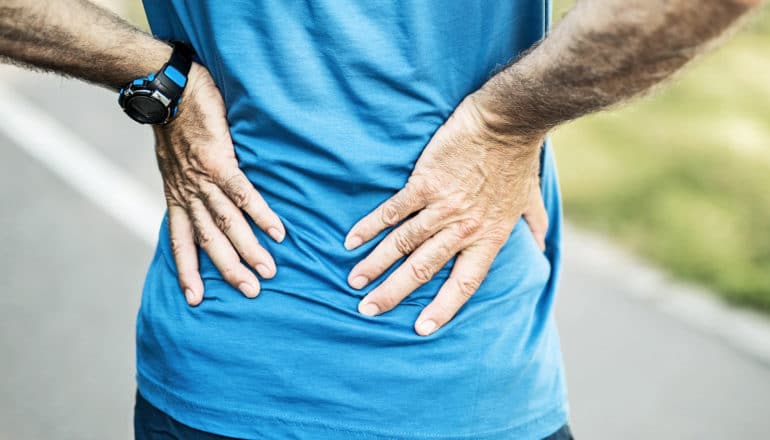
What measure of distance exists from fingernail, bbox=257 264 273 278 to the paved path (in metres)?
2.34

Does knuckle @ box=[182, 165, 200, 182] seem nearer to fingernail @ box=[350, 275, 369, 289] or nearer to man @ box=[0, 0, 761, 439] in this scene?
man @ box=[0, 0, 761, 439]

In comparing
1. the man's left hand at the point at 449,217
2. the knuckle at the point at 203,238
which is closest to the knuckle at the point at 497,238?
the man's left hand at the point at 449,217

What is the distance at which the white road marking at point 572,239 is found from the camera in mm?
4316

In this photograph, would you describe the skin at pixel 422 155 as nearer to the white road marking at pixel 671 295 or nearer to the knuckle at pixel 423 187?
the knuckle at pixel 423 187

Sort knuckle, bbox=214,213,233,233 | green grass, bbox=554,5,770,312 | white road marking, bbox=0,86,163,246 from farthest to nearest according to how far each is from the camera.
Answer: white road marking, bbox=0,86,163,246 < green grass, bbox=554,5,770,312 < knuckle, bbox=214,213,233,233

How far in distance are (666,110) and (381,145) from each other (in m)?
5.86

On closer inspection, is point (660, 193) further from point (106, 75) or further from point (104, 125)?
point (106, 75)

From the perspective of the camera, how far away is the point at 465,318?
148 cm

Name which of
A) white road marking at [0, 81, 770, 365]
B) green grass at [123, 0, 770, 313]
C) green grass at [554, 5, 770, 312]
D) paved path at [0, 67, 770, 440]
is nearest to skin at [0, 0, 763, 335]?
paved path at [0, 67, 770, 440]

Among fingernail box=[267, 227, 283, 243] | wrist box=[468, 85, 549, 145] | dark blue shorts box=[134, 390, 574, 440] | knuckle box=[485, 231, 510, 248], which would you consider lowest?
dark blue shorts box=[134, 390, 574, 440]

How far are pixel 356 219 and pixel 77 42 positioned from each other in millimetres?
588

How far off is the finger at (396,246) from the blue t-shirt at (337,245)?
0.06 ft

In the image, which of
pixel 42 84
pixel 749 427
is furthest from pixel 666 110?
pixel 42 84

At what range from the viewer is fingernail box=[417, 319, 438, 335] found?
1.45 meters
